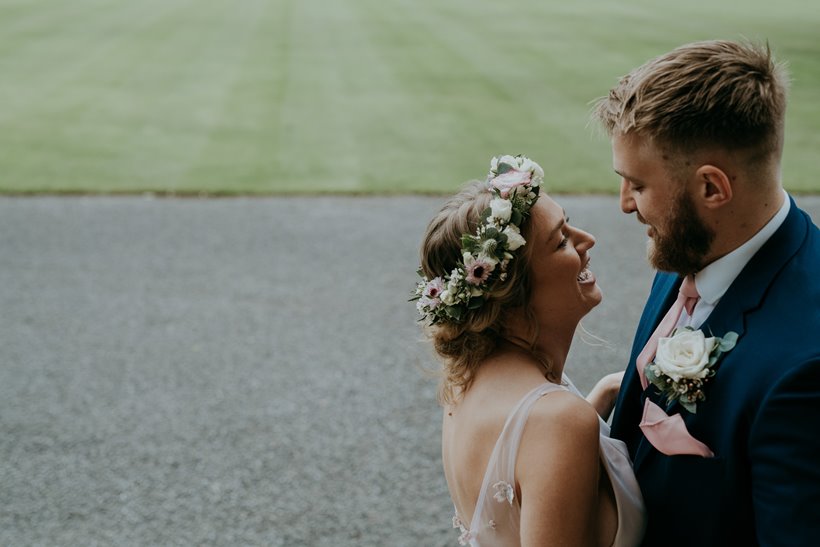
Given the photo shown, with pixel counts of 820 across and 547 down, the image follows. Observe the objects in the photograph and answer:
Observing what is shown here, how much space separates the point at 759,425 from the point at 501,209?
1.14m

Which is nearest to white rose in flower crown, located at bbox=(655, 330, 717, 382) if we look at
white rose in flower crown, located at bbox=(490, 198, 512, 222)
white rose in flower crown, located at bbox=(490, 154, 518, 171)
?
white rose in flower crown, located at bbox=(490, 198, 512, 222)

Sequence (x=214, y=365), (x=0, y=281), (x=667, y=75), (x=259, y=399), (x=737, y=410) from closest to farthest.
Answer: (x=737, y=410), (x=667, y=75), (x=259, y=399), (x=214, y=365), (x=0, y=281)

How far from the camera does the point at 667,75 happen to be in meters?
2.78

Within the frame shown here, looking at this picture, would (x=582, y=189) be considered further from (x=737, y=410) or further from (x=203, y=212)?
(x=737, y=410)

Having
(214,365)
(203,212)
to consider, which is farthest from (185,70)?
(214,365)

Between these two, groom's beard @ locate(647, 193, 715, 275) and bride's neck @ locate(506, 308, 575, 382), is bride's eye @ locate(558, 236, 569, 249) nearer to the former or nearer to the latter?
bride's neck @ locate(506, 308, 575, 382)

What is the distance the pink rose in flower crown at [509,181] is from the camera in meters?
3.27

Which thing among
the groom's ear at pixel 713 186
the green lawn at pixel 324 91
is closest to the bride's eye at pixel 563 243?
the groom's ear at pixel 713 186

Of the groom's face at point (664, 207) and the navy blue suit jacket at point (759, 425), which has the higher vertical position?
the groom's face at point (664, 207)

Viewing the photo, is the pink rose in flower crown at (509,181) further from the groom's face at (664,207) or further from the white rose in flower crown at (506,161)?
the groom's face at (664,207)

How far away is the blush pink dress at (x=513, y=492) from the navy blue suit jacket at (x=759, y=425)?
57 millimetres

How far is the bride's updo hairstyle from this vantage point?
324cm

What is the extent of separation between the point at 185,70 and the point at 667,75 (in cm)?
1758

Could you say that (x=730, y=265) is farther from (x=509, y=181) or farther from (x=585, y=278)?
(x=509, y=181)
